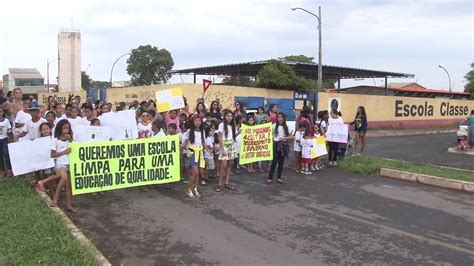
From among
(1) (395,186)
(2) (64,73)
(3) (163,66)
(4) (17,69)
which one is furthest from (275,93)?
(4) (17,69)

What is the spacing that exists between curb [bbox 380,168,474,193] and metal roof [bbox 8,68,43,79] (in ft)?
402

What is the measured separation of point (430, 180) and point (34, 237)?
8624mm

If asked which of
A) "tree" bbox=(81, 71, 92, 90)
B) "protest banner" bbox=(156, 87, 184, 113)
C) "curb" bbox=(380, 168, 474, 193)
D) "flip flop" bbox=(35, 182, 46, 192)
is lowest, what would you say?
"curb" bbox=(380, 168, 474, 193)

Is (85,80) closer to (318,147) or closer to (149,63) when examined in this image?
(149,63)

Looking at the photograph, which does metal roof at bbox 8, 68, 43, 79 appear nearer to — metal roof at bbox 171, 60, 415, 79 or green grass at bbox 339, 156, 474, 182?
metal roof at bbox 171, 60, 415, 79

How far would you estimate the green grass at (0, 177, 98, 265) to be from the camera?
5074 mm

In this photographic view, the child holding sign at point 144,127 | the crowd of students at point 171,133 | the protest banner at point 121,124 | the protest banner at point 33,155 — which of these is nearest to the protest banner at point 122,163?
the crowd of students at point 171,133

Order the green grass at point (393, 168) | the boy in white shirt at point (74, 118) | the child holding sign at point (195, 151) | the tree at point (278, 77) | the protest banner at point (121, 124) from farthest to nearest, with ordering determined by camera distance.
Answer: the tree at point (278, 77)
the green grass at point (393, 168)
the boy in white shirt at point (74, 118)
the protest banner at point (121, 124)
the child holding sign at point (195, 151)

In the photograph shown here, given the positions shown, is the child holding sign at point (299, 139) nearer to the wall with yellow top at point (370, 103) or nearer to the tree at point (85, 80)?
the wall with yellow top at point (370, 103)

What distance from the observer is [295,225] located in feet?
23.7

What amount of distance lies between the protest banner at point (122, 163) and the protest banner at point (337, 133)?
5.36 m

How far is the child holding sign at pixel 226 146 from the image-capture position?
32.1ft

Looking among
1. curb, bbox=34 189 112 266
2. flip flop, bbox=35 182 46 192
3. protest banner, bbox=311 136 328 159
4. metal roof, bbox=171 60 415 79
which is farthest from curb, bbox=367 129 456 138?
curb, bbox=34 189 112 266

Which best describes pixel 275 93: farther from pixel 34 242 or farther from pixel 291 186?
pixel 34 242
